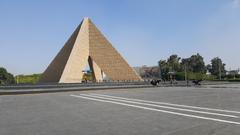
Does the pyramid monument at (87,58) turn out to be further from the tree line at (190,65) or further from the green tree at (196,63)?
the green tree at (196,63)

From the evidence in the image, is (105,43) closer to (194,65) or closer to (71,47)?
(71,47)

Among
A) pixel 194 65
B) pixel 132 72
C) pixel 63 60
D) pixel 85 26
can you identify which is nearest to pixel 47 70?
pixel 63 60

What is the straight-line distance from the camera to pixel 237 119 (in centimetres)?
919

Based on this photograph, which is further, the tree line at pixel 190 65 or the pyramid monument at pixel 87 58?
the tree line at pixel 190 65

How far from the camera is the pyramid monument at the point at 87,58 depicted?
62.0 meters

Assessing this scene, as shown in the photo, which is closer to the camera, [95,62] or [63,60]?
[63,60]

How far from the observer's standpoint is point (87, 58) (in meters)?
66.9

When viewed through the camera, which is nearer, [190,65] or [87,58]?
[87,58]

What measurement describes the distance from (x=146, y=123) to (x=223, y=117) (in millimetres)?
2635

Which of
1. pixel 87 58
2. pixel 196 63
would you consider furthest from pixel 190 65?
pixel 87 58

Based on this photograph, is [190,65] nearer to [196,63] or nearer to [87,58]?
[196,63]

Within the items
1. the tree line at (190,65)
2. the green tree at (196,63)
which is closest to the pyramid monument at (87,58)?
the tree line at (190,65)

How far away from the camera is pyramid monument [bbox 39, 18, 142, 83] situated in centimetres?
6200

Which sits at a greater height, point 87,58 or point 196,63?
point 196,63
